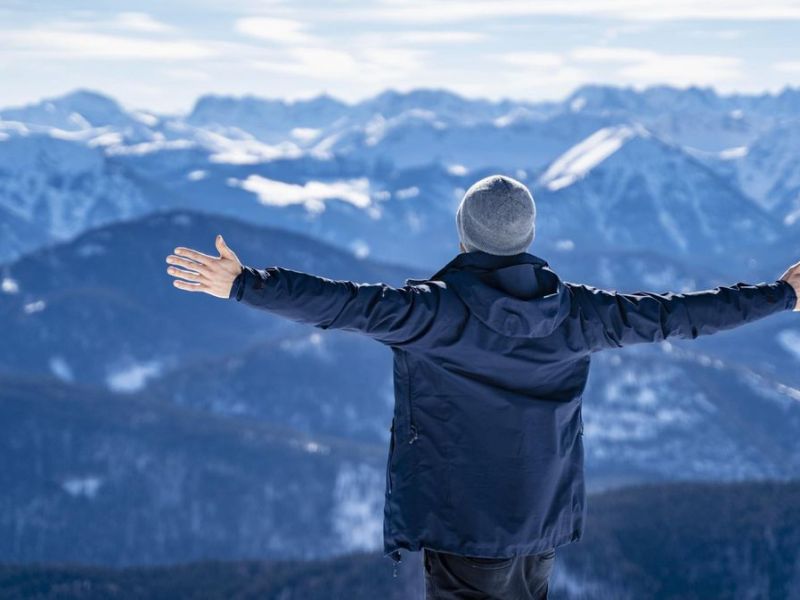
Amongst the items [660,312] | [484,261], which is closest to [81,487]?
[484,261]

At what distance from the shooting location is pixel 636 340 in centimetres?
808

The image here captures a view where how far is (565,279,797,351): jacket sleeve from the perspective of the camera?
310 inches

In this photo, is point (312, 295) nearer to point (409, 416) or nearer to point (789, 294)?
point (409, 416)

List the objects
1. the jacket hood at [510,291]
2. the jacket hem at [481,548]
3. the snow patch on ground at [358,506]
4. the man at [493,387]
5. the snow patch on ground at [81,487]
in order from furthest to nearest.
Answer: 1. the snow patch on ground at [81,487]
2. the snow patch on ground at [358,506]
3. the jacket hem at [481,548]
4. the man at [493,387]
5. the jacket hood at [510,291]

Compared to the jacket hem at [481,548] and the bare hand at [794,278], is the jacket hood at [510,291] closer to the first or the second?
the jacket hem at [481,548]

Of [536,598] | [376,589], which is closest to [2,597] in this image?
[376,589]

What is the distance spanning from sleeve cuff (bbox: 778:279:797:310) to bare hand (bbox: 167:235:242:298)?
418 centimetres

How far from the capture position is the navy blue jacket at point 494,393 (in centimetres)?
758

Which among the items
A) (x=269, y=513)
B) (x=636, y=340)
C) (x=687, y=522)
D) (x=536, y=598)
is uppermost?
(x=636, y=340)

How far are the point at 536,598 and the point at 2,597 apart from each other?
387 feet

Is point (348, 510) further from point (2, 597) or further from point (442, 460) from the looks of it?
point (442, 460)

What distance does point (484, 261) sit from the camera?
310 inches

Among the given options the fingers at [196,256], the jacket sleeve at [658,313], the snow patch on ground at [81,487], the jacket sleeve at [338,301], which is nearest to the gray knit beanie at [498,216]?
the jacket sleeve at [658,313]

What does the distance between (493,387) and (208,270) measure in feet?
7.03
